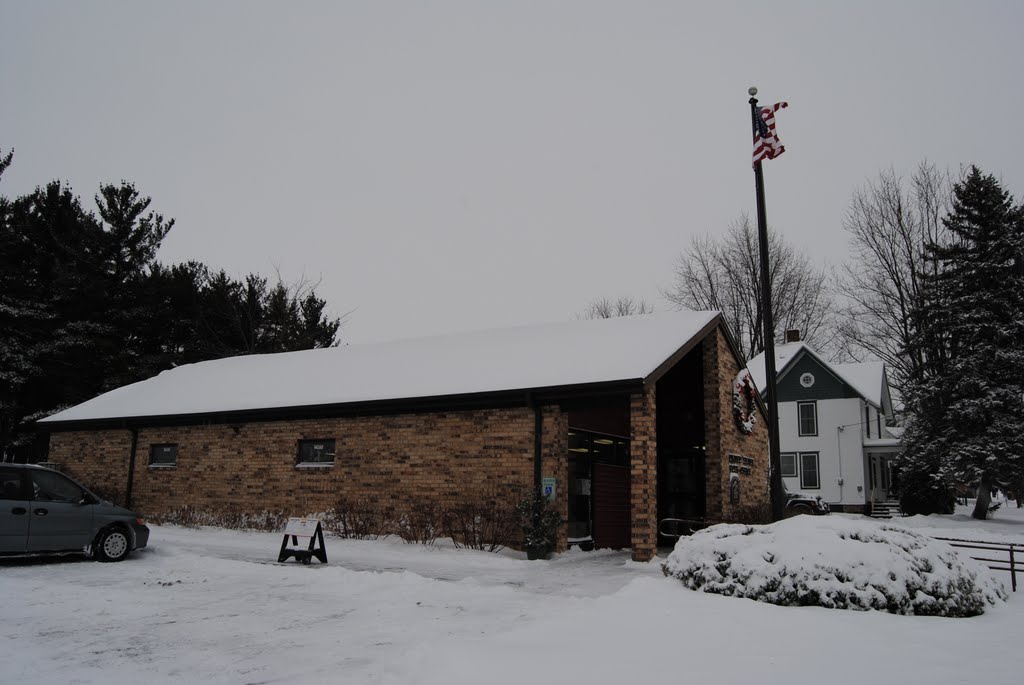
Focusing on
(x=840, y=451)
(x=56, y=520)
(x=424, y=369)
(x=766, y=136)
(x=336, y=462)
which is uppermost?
A: (x=766, y=136)

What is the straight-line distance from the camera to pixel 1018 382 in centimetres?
2388

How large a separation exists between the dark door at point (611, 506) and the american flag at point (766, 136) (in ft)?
23.3

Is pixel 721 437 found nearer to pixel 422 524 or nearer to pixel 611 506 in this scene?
pixel 611 506

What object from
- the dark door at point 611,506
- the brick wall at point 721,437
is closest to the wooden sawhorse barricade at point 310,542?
the dark door at point 611,506

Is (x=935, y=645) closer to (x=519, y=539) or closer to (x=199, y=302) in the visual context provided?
(x=519, y=539)

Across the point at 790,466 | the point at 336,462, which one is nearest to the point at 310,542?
the point at 336,462

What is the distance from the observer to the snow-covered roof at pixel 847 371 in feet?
110

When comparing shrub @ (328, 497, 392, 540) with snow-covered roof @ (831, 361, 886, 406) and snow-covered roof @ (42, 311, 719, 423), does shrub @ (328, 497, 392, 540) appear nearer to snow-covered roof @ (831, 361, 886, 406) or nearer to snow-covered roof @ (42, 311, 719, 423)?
snow-covered roof @ (42, 311, 719, 423)

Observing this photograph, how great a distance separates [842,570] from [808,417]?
27914 millimetres

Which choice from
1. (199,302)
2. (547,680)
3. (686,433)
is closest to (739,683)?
(547,680)

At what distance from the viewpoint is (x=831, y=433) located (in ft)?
108

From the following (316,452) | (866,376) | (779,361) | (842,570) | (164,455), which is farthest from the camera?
(866,376)

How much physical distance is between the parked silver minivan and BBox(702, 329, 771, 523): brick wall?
11192 millimetres

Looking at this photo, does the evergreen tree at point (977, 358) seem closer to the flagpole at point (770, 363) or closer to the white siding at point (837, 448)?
the white siding at point (837, 448)
